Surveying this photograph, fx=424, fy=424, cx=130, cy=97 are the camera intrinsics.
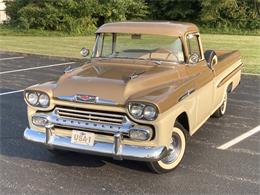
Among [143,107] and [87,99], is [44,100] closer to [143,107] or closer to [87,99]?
[87,99]

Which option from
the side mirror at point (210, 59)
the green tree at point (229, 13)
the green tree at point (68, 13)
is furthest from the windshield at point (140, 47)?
the green tree at point (229, 13)

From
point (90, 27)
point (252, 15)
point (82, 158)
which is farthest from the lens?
point (252, 15)

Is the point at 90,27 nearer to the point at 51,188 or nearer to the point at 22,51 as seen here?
the point at 22,51

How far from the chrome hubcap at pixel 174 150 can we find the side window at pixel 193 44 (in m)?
1.36

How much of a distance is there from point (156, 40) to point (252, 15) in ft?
83.4

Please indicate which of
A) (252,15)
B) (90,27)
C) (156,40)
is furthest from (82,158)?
(252,15)

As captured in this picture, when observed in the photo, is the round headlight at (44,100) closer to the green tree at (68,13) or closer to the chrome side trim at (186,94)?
the chrome side trim at (186,94)

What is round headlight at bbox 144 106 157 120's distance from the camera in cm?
433

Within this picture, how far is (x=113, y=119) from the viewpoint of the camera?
14.8 ft

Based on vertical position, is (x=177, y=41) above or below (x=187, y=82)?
above

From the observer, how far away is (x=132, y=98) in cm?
452

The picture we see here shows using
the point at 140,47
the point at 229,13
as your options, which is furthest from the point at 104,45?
the point at 229,13

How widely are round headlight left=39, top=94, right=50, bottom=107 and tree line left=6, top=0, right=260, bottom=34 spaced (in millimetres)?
22053

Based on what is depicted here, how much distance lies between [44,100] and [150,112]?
129cm
